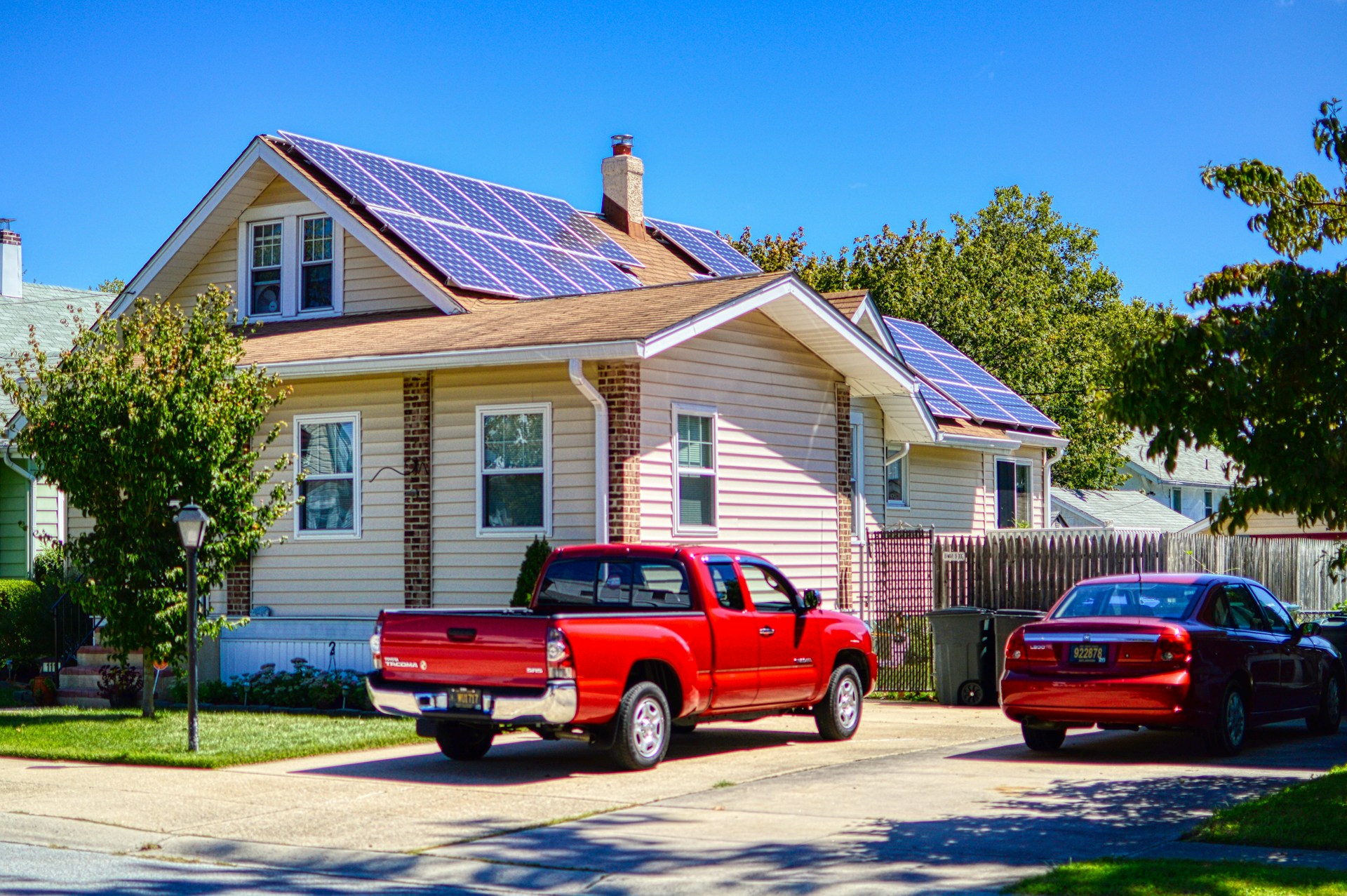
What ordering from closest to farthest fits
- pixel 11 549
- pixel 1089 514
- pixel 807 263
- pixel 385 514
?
pixel 385 514
pixel 11 549
pixel 807 263
pixel 1089 514

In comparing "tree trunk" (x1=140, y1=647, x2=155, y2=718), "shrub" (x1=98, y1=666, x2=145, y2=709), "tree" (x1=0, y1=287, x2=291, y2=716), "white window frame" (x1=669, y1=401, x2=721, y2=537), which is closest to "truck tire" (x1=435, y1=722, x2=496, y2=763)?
"tree" (x1=0, y1=287, x2=291, y2=716)

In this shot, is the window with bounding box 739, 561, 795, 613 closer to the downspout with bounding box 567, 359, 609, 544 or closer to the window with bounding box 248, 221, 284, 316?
the downspout with bounding box 567, 359, 609, 544

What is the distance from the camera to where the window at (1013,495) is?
92.8 ft

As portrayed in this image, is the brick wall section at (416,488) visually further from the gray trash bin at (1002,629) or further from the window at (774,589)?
the gray trash bin at (1002,629)

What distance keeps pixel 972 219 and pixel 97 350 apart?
5514 centimetres

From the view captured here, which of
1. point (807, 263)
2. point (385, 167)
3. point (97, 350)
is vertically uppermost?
point (807, 263)

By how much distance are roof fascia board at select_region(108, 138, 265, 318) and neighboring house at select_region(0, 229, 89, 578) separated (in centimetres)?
109

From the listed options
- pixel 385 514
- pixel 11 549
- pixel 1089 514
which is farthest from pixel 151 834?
pixel 1089 514

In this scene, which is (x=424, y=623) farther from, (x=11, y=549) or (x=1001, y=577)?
(x=11, y=549)

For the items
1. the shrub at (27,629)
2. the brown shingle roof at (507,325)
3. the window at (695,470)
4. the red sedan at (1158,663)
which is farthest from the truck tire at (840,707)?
the shrub at (27,629)

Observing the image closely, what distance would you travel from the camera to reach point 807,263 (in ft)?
162

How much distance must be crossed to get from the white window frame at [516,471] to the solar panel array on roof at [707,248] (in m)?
9.14

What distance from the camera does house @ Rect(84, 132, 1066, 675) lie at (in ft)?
57.3

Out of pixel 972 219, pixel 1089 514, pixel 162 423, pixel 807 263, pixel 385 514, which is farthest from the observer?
pixel 972 219
